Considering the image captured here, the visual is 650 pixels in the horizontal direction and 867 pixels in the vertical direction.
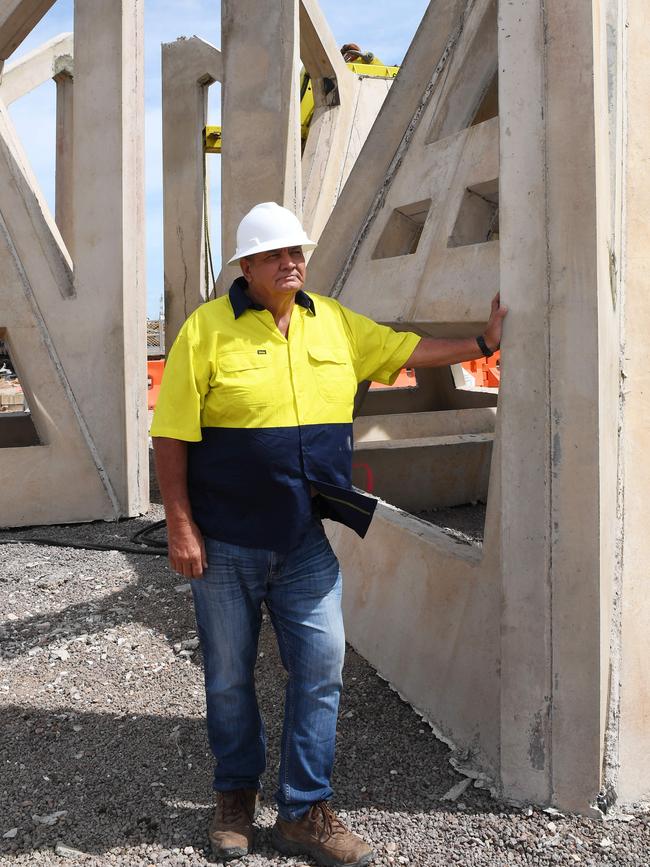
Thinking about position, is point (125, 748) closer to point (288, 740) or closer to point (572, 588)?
point (288, 740)

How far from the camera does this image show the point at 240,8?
6590 millimetres

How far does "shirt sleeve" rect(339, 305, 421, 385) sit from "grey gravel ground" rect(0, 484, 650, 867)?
→ 65.9 inches

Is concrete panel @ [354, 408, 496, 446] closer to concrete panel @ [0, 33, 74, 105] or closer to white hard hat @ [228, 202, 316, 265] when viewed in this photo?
white hard hat @ [228, 202, 316, 265]

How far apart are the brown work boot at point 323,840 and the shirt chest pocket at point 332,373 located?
1428 millimetres

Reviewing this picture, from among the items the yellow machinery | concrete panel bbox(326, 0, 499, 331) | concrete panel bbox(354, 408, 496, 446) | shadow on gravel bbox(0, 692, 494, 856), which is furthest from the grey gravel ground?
the yellow machinery

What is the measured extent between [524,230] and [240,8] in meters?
4.25

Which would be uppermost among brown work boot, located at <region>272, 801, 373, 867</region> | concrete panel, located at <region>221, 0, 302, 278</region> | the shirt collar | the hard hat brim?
concrete panel, located at <region>221, 0, 302, 278</region>

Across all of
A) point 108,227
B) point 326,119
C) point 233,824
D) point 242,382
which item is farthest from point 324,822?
point 326,119

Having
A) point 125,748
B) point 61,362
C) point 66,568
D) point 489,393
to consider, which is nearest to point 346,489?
point 125,748

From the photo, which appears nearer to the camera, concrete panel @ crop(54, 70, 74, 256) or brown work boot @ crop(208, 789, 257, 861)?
brown work boot @ crop(208, 789, 257, 861)

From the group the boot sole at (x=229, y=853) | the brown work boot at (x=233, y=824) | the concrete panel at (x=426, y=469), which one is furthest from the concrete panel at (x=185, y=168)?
the boot sole at (x=229, y=853)

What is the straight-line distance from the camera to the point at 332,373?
3125 millimetres

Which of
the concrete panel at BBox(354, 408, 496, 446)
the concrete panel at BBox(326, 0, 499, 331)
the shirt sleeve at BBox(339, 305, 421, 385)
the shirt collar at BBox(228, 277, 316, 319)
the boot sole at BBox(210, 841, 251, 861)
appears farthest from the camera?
the concrete panel at BBox(354, 408, 496, 446)

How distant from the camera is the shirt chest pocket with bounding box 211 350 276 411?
2.95 meters
